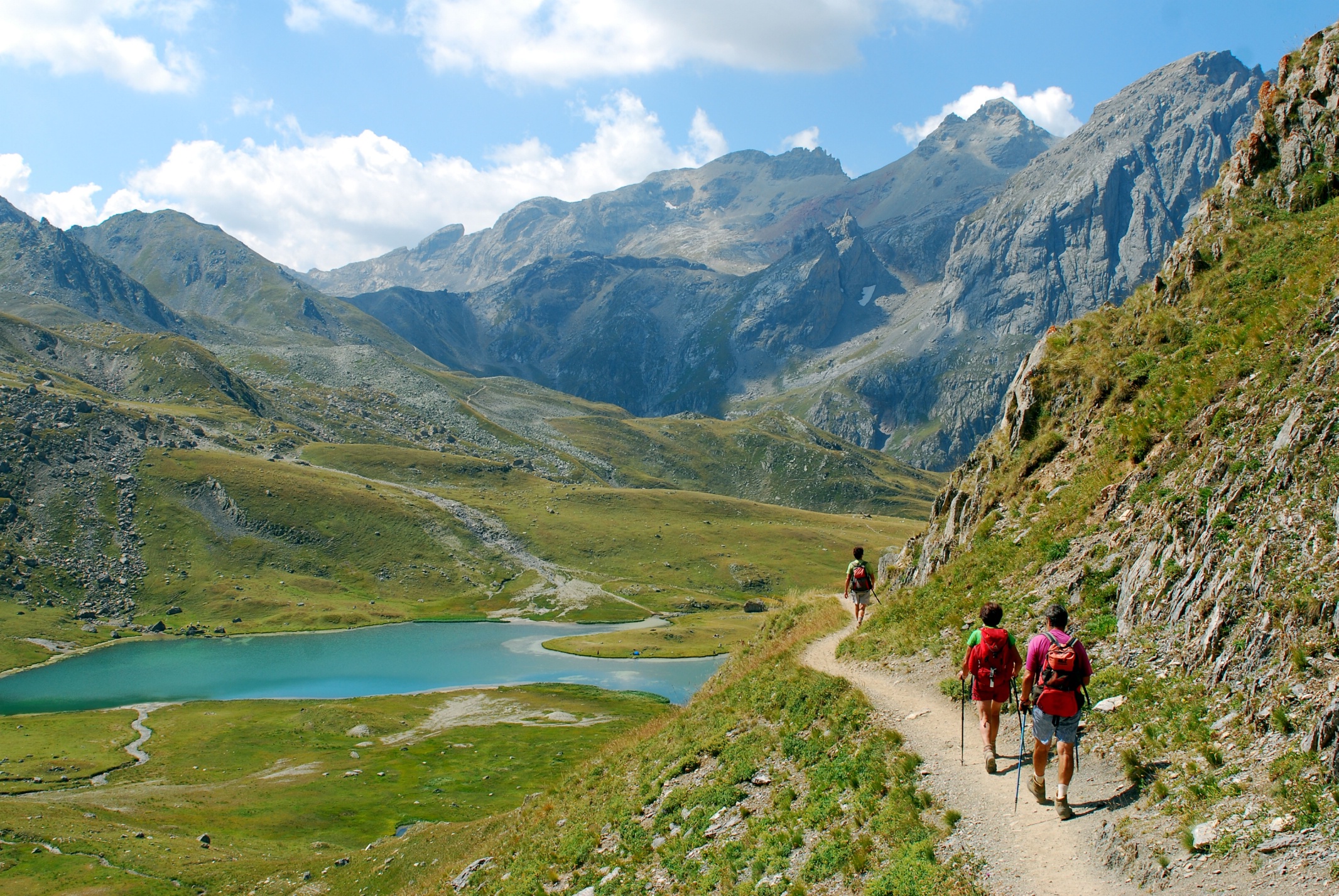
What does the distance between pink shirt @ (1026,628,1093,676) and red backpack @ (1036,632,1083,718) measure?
0.06 metres

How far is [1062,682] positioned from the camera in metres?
14.3

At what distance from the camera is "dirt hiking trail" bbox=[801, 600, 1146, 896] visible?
12.7 metres

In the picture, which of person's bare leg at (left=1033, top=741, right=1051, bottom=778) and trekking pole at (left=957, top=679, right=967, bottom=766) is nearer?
person's bare leg at (left=1033, top=741, right=1051, bottom=778)

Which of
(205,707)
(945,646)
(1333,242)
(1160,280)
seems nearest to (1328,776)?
(945,646)

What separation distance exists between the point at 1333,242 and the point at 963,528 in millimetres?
15897

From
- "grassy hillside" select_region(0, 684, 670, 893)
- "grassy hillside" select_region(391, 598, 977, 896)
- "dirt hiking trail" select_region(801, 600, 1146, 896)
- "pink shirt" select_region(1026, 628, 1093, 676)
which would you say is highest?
"pink shirt" select_region(1026, 628, 1093, 676)

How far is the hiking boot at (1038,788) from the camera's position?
48.4 feet

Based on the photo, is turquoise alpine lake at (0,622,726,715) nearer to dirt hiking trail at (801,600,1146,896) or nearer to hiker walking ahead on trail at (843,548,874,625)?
hiker walking ahead on trail at (843,548,874,625)

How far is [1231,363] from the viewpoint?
2242cm

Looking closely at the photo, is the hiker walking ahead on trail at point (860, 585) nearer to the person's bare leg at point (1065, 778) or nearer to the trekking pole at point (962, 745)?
the trekking pole at point (962, 745)

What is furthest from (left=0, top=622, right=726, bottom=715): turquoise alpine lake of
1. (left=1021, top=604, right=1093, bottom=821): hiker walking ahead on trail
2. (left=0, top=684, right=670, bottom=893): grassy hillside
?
(left=1021, top=604, right=1093, bottom=821): hiker walking ahead on trail

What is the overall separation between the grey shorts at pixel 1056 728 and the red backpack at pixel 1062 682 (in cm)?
10

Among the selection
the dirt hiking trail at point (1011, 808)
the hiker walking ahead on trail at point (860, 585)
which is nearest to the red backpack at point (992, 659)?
the dirt hiking trail at point (1011, 808)

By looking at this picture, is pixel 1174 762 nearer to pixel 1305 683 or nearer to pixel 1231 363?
pixel 1305 683
